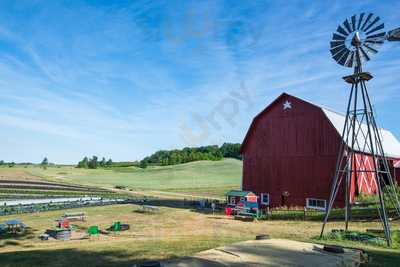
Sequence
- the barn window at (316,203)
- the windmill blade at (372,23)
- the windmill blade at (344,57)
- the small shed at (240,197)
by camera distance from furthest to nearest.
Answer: the small shed at (240,197)
the barn window at (316,203)
the windmill blade at (344,57)
the windmill blade at (372,23)

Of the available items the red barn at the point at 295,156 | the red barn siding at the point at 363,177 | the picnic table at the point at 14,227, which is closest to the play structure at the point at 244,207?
the red barn at the point at 295,156

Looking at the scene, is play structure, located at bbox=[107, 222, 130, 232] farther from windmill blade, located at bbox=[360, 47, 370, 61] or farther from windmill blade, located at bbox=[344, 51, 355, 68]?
windmill blade, located at bbox=[360, 47, 370, 61]

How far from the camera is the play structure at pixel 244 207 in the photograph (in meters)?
31.2

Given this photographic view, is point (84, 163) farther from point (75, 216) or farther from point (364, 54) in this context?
point (364, 54)

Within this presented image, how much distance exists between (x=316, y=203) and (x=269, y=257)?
24923mm

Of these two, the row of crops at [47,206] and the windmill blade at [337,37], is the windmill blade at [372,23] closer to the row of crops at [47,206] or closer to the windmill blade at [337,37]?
the windmill blade at [337,37]

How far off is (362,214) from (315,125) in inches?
365

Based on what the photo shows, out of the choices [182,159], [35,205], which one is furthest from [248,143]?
[182,159]

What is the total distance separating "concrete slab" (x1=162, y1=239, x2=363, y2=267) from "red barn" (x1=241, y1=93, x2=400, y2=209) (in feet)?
72.6

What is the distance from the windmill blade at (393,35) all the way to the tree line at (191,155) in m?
110

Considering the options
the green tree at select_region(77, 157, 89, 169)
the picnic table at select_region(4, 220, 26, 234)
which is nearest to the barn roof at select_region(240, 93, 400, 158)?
the picnic table at select_region(4, 220, 26, 234)

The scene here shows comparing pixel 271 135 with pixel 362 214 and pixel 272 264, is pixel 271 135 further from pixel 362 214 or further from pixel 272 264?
pixel 272 264

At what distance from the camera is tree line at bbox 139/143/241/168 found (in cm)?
13162

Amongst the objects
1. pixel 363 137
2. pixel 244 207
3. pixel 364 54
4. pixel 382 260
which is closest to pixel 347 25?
pixel 364 54
